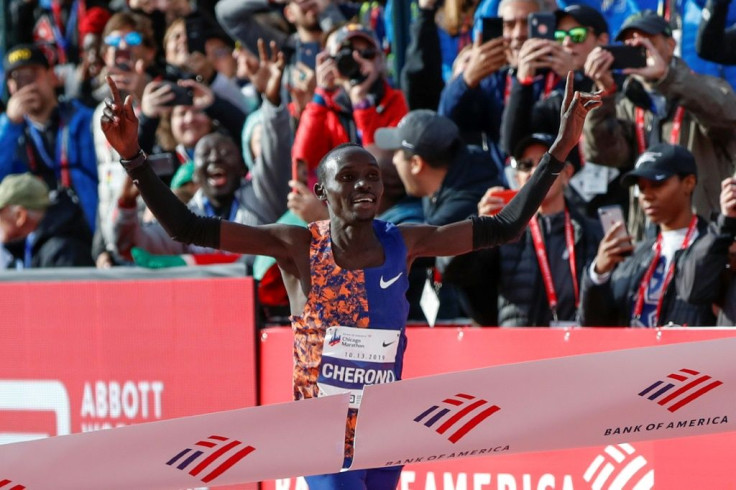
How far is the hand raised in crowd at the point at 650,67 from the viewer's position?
22.0 ft

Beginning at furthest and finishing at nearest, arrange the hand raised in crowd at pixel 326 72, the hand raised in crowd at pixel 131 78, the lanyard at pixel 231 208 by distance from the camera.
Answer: the hand raised in crowd at pixel 131 78, the lanyard at pixel 231 208, the hand raised in crowd at pixel 326 72

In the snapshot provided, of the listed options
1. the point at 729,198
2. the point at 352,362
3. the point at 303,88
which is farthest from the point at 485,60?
the point at 352,362

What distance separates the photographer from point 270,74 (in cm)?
873

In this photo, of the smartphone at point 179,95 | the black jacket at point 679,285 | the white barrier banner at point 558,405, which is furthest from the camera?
the smartphone at point 179,95

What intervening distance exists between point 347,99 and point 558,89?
153 centimetres

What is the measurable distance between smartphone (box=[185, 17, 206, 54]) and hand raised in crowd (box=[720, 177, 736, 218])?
5255mm

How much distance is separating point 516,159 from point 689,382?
2772mm

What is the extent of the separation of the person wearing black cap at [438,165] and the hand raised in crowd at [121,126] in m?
2.59

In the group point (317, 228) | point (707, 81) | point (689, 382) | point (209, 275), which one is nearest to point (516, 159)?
point (707, 81)

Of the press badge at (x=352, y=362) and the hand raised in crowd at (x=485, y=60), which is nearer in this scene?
the press badge at (x=352, y=362)

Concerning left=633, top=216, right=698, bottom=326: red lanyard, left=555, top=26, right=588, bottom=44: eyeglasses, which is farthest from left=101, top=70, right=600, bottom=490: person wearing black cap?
left=555, top=26, right=588, bottom=44: eyeglasses

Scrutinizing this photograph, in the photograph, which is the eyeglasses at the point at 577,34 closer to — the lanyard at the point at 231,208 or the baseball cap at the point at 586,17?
the baseball cap at the point at 586,17

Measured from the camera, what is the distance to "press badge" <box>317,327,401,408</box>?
476 centimetres

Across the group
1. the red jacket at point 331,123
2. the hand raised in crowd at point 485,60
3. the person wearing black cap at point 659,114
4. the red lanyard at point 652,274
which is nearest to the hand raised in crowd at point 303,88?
the red jacket at point 331,123
